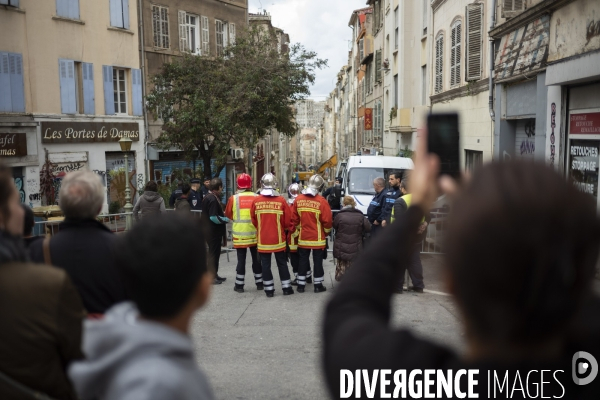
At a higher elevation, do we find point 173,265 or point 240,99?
point 240,99

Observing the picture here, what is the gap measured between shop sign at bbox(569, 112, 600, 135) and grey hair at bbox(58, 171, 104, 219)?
848 cm

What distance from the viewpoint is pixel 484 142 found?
15234 mm

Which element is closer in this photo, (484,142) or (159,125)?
(484,142)

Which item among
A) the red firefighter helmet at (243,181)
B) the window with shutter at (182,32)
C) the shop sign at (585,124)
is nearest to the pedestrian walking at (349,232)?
the red firefighter helmet at (243,181)

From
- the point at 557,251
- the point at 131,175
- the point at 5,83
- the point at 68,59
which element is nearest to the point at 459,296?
the point at 557,251

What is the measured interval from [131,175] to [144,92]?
371 centimetres

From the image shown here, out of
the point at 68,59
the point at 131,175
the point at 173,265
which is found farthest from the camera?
the point at 131,175

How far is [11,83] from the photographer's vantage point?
18.5 metres

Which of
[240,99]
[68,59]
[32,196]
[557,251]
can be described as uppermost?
[68,59]

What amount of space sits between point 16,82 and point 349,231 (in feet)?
46.7

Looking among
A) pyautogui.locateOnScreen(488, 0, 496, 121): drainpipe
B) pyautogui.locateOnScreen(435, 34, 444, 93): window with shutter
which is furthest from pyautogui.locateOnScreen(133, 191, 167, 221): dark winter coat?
pyautogui.locateOnScreen(435, 34, 444, 93): window with shutter

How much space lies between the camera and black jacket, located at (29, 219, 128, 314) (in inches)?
126

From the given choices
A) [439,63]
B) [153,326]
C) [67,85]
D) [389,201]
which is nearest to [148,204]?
[389,201]

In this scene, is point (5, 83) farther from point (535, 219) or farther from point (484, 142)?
point (535, 219)
